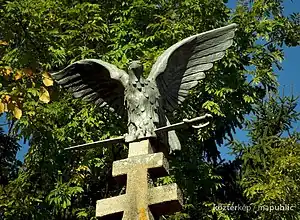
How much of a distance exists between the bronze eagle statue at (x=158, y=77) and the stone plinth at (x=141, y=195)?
739 mm

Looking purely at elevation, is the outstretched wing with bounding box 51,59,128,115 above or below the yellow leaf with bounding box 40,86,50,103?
above

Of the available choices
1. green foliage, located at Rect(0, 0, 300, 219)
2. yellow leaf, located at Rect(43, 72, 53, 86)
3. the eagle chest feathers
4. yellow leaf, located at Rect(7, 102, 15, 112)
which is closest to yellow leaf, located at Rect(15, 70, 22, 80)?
yellow leaf, located at Rect(43, 72, 53, 86)

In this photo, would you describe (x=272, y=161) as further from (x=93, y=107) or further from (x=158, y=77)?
(x=158, y=77)

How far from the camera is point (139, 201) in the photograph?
5668 mm

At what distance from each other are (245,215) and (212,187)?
3.08ft

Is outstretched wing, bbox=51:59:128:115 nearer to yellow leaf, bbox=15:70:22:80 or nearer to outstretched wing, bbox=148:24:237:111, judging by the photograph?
outstretched wing, bbox=148:24:237:111

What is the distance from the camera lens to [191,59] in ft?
23.7

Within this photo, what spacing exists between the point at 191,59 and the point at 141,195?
1.99m

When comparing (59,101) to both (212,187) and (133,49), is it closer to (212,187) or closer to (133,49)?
(133,49)

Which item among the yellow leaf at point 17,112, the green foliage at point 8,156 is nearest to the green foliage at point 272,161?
the green foliage at point 8,156

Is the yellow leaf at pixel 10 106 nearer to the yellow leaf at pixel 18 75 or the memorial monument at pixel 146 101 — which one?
the yellow leaf at pixel 18 75

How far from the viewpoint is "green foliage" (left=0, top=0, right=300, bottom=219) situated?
40.1 feet

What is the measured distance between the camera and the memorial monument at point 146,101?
5684mm

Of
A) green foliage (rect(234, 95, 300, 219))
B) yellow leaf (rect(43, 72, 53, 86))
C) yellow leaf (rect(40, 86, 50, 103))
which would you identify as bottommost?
yellow leaf (rect(40, 86, 50, 103))
